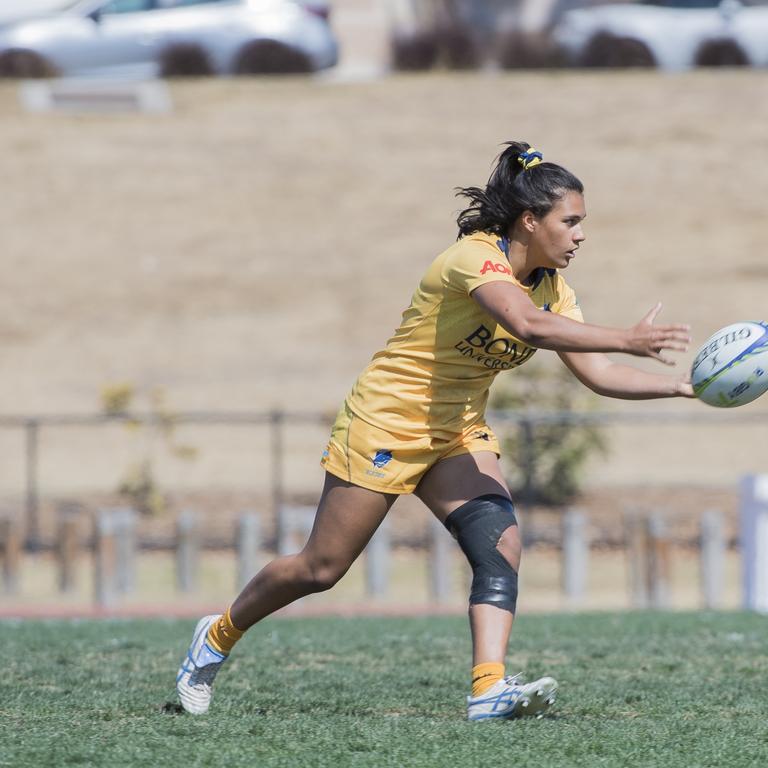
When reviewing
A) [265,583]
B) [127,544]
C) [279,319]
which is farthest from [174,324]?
[265,583]

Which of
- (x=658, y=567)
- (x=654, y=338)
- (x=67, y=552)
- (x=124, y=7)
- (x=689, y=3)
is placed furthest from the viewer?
Result: (x=689, y=3)

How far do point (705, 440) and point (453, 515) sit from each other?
18394 millimetres

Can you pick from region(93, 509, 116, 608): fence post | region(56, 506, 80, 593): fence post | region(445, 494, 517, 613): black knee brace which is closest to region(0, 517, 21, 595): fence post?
region(56, 506, 80, 593): fence post

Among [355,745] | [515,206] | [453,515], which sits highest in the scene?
[515,206]

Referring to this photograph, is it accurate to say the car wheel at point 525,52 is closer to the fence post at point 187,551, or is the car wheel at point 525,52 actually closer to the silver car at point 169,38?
the silver car at point 169,38

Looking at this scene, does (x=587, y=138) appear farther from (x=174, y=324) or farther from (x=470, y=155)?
(x=174, y=324)

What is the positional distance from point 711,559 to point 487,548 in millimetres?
9370

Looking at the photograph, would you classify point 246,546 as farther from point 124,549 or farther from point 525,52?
point 525,52

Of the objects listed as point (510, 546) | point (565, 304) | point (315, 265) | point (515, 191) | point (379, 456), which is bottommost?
point (315, 265)

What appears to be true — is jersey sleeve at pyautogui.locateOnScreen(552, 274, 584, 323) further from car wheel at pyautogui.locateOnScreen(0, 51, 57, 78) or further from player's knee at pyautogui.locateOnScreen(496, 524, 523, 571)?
car wheel at pyautogui.locateOnScreen(0, 51, 57, 78)

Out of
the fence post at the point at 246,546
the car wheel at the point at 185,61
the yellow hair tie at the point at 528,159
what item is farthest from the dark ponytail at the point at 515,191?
the car wheel at the point at 185,61

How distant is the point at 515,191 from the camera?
566cm

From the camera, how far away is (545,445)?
64.7 ft

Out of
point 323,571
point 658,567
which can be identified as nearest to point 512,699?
point 323,571
